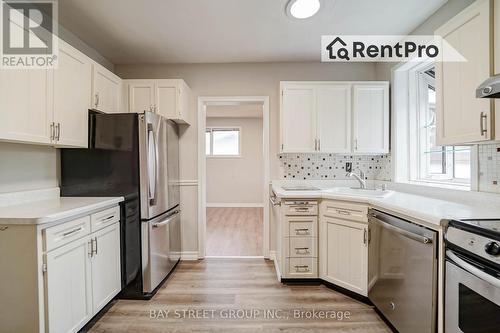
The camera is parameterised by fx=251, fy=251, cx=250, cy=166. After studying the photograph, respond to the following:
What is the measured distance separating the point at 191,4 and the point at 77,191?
1.92 metres

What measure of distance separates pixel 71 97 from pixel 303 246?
8.07ft

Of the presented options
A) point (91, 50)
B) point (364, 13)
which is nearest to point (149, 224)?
point (91, 50)

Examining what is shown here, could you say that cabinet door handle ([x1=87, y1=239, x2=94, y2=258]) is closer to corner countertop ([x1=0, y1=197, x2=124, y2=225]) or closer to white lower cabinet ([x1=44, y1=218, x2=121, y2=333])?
white lower cabinet ([x1=44, y1=218, x2=121, y2=333])

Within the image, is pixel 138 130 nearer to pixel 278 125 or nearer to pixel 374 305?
pixel 278 125

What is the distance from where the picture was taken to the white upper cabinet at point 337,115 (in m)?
2.87

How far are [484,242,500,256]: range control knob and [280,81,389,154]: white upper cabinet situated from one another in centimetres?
191

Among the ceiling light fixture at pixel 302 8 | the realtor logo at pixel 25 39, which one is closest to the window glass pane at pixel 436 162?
the ceiling light fixture at pixel 302 8

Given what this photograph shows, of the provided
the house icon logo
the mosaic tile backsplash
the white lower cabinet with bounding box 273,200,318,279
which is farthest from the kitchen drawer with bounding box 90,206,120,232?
the house icon logo

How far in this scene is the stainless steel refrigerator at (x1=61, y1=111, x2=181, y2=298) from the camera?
2229 mm

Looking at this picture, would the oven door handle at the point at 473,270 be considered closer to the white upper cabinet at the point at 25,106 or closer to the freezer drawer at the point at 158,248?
the freezer drawer at the point at 158,248

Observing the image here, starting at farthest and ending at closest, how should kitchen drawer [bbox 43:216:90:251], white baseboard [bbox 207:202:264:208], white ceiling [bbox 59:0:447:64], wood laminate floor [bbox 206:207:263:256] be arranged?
white baseboard [bbox 207:202:264:208] → wood laminate floor [bbox 206:207:263:256] → white ceiling [bbox 59:0:447:64] → kitchen drawer [bbox 43:216:90:251]

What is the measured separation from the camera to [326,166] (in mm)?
3215

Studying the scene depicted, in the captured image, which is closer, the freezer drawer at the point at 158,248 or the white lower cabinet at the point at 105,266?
the white lower cabinet at the point at 105,266

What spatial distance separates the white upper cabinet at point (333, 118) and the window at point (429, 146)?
2.30 feet
